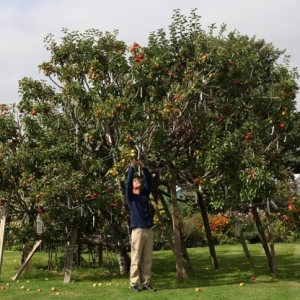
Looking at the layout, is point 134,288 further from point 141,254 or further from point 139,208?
point 139,208

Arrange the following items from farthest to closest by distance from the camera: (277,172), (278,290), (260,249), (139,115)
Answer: (260,249) → (277,172) → (139,115) → (278,290)

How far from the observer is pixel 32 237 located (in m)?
11.9

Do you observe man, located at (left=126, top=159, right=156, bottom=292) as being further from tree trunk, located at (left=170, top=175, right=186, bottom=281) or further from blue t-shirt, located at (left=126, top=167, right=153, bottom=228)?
tree trunk, located at (left=170, top=175, right=186, bottom=281)

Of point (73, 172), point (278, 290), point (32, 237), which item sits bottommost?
point (278, 290)

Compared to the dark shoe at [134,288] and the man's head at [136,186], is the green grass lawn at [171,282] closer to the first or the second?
the dark shoe at [134,288]

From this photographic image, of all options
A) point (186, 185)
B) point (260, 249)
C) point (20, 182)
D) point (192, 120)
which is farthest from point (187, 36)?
point (260, 249)

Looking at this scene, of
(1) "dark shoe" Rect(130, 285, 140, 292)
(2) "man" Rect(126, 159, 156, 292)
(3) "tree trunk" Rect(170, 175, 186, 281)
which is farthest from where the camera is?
(3) "tree trunk" Rect(170, 175, 186, 281)

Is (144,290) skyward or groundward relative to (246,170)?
groundward

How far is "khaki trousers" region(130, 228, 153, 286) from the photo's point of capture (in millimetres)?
8705

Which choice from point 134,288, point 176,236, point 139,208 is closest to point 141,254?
point 134,288

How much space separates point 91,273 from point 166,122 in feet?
A: 14.7

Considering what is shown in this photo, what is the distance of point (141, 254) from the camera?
8805mm

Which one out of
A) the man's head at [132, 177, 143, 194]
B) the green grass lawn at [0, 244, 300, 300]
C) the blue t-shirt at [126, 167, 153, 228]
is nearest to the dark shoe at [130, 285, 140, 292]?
the green grass lawn at [0, 244, 300, 300]

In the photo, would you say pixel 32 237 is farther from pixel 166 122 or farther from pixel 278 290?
pixel 278 290
